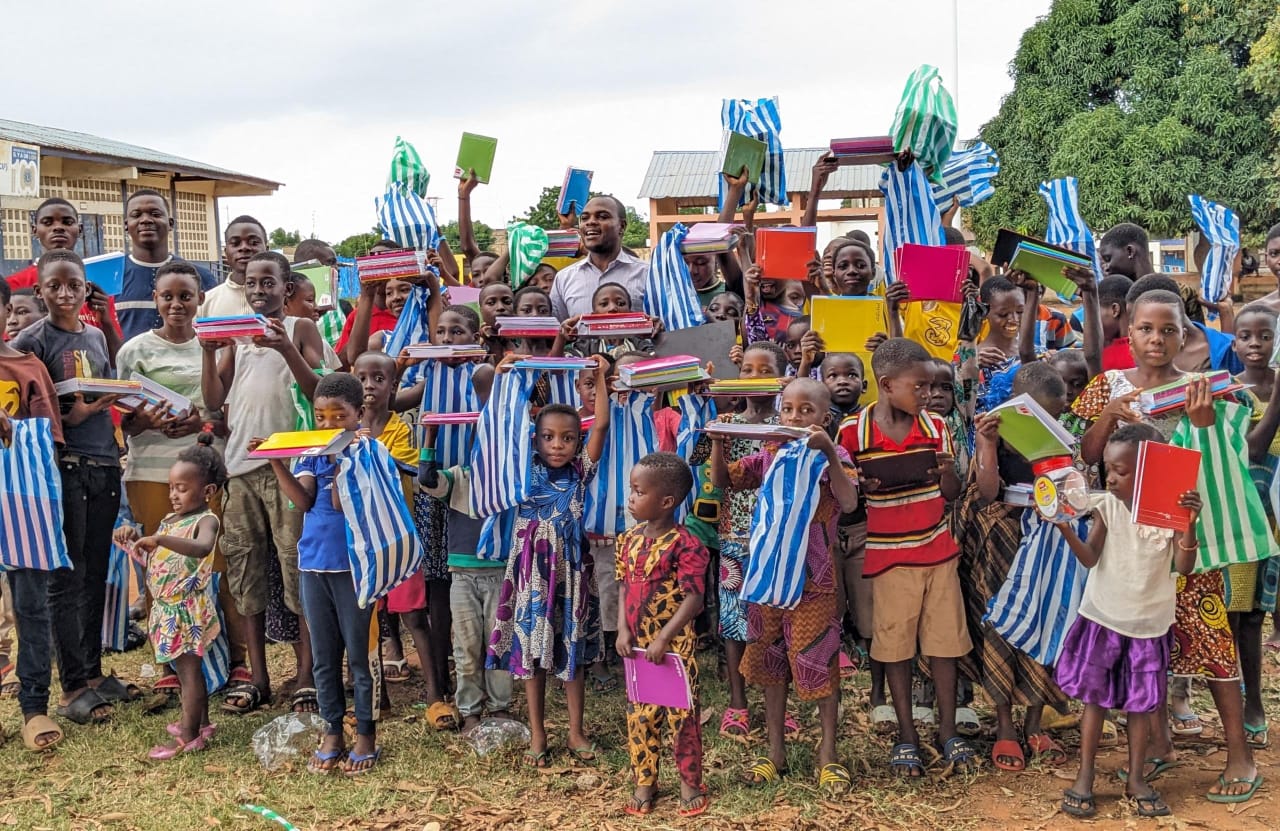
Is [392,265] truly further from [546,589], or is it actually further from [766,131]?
[766,131]

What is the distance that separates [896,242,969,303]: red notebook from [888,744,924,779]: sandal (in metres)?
2.01

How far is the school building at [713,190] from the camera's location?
75.7ft

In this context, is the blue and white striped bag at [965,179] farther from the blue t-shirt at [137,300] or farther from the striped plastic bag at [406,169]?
the blue t-shirt at [137,300]

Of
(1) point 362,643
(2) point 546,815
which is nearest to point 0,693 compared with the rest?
(1) point 362,643

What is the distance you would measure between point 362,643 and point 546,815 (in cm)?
110

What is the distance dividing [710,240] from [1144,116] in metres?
20.8

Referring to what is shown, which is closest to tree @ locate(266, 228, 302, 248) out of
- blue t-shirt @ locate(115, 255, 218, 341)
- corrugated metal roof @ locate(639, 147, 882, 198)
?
corrugated metal roof @ locate(639, 147, 882, 198)

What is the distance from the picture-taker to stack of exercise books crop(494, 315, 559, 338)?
4977mm

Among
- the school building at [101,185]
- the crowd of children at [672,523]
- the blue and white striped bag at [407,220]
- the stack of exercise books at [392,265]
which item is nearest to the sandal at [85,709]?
the crowd of children at [672,523]

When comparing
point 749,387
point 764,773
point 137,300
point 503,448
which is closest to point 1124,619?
point 764,773

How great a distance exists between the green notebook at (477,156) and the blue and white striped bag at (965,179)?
8.84 ft

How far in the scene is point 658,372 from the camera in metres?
4.50

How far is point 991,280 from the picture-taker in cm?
569

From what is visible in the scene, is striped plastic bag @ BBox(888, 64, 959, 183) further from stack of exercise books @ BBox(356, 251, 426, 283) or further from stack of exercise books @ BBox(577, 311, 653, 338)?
stack of exercise books @ BBox(356, 251, 426, 283)
